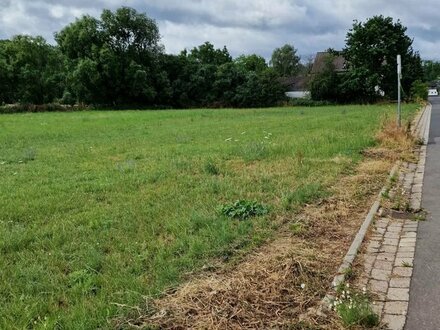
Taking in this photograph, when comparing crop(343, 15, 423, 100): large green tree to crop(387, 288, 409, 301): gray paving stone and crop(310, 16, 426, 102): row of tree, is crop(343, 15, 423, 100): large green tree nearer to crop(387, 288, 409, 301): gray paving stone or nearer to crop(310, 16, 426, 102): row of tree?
crop(310, 16, 426, 102): row of tree

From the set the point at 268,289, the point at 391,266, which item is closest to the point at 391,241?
the point at 391,266

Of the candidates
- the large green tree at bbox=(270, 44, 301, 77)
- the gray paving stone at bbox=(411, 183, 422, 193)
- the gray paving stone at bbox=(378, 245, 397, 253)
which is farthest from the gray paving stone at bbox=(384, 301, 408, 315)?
the large green tree at bbox=(270, 44, 301, 77)

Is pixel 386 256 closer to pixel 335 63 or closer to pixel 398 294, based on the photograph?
pixel 398 294

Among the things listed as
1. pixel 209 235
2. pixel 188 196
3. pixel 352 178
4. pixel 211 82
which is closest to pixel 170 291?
pixel 209 235

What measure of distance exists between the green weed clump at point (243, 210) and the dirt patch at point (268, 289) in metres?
0.62

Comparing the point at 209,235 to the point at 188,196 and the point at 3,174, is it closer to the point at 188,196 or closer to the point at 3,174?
the point at 188,196

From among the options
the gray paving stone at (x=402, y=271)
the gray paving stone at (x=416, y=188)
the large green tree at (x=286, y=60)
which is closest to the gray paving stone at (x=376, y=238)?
the gray paving stone at (x=402, y=271)

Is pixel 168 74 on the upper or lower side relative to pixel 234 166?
upper

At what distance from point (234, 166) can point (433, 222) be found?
5.07m

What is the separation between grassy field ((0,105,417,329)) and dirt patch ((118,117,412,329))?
0.30m

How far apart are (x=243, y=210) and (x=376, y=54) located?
5105cm

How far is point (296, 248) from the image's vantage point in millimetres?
4891

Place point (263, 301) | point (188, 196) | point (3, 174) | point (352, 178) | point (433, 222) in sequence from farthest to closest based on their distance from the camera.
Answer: point (3, 174) < point (352, 178) < point (188, 196) < point (433, 222) < point (263, 301)

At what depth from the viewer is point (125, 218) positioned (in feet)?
21.0
